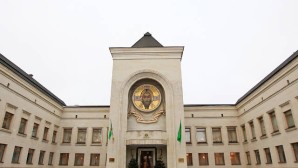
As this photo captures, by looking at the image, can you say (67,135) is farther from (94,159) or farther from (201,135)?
(201,135)

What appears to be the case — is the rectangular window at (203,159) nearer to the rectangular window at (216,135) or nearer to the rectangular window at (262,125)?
the rectangular window at (216,135)

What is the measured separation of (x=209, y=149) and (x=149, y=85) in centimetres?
1125

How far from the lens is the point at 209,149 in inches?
1082

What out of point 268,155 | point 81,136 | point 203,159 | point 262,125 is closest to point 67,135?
point 81,136

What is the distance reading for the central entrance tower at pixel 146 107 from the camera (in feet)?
72.5

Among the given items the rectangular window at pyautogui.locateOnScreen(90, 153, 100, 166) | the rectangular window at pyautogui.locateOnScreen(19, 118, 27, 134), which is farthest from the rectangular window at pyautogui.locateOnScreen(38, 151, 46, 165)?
the rectangular window at pyautogui.locateOnScreen(90, 153, 100, 166)

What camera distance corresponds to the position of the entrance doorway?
75.1 ft

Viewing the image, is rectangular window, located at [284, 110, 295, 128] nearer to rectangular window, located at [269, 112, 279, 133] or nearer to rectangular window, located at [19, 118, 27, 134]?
rectangular window, located at [269, 112, 279, 133]

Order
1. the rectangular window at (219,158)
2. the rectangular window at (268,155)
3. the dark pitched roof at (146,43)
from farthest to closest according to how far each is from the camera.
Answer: the dark pitched roof at (146,43) < the rectangular window at (219,158) < the rectangular window at (268,155)

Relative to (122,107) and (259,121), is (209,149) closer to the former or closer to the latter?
(259,121)

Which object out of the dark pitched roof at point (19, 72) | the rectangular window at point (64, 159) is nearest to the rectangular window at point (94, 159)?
the rectangular window at point (64, 159)

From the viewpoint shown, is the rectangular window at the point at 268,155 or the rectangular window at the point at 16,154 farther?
the rectangular window at the point at 268,155

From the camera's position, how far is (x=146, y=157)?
23000 millimetres

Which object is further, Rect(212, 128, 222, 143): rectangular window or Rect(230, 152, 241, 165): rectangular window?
Rect(212, 128, 222, 143): rectangular window
